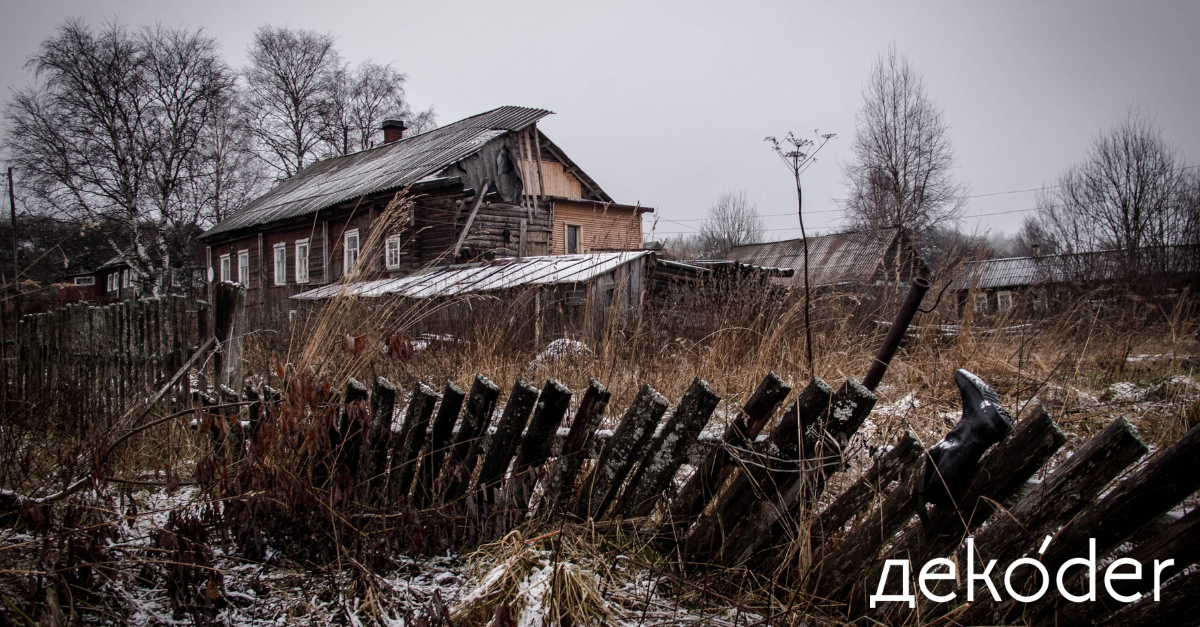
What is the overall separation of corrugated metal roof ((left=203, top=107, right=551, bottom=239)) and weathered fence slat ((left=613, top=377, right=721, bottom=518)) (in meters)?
12.8

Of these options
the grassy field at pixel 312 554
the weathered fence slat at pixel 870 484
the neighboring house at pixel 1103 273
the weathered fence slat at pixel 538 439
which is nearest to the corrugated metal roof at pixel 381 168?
the neighboring house at pixel 1103 273

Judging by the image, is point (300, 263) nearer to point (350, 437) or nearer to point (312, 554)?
point (350, 437)

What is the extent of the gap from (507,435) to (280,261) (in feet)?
65.3

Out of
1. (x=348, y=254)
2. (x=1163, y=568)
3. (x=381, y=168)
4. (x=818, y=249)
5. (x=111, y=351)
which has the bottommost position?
(x=1163, y=568)

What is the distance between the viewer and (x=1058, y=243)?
16.5 meters

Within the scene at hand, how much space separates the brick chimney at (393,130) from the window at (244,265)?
6.38 m

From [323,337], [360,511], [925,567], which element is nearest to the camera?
[925,567]

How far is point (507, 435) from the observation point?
207cm

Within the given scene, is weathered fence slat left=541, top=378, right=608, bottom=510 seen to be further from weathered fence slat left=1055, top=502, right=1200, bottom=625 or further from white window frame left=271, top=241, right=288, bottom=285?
white window frame left=271, top=241, right=288, bottom=285

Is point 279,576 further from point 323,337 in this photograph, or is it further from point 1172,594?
point 1172,594

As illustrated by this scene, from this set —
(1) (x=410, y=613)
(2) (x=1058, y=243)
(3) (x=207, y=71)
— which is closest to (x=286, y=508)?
(1) (x=410, y=613)

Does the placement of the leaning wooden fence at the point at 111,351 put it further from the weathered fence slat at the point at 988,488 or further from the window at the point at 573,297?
the weathered fence slat at the point at 988,488

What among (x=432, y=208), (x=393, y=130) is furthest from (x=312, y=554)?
(x=393, y=130)

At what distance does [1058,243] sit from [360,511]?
63.9 ft
